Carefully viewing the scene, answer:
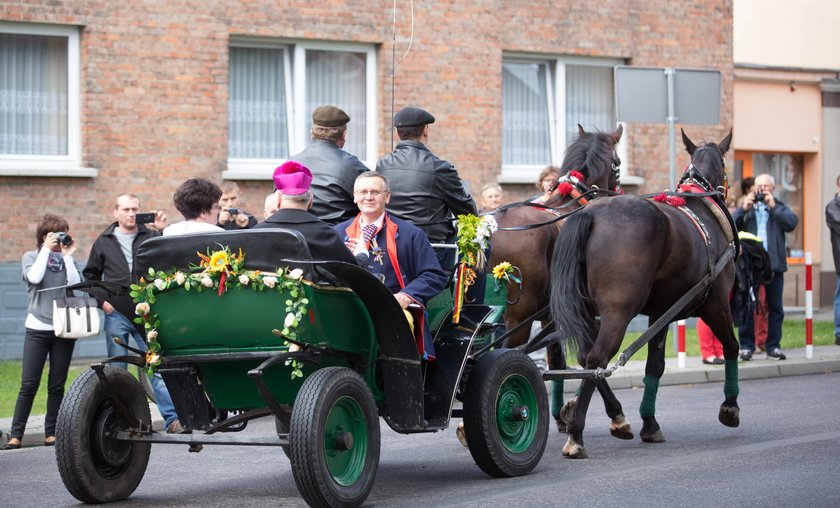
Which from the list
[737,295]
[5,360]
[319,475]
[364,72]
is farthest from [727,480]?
[364,72]

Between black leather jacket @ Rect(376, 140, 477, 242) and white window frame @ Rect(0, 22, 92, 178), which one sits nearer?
black leather jacket @ Rect(376, 140, 477, 242)

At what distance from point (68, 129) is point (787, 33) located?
12880mm

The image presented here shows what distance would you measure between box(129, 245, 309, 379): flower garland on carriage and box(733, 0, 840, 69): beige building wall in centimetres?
1737

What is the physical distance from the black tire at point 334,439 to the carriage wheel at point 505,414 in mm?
971

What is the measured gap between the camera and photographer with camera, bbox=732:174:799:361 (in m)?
16.3

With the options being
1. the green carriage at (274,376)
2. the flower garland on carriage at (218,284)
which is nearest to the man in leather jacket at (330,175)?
the green carriage at (274,376)

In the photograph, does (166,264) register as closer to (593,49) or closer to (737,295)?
(737,295)

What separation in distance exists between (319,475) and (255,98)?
1200 centimetres

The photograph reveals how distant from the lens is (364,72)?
19.1 metres

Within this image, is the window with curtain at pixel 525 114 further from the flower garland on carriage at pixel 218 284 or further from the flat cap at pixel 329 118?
the flower garland on carriage at pixel 218 284

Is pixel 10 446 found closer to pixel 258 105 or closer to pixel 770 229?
pixel 258 105

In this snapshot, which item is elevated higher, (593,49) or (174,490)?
(593,49)

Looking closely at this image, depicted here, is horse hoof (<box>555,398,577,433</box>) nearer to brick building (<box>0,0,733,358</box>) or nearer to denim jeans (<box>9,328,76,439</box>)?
denim jeans (<box>9,328,76,439</box>)

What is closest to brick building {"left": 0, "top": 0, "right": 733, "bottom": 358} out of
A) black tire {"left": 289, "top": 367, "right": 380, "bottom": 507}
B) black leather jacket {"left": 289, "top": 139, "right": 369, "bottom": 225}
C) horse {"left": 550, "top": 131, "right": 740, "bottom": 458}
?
horse {"left": 550, "top": 131, "right": 740, "bottom": 458}
